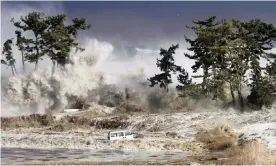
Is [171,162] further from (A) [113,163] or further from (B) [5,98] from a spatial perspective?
(B) [5,98]

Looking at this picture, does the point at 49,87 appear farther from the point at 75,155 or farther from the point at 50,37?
the point at 75,155

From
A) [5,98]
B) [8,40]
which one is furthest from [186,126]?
[8,40]

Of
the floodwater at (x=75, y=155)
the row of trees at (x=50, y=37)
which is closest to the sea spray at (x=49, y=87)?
the row of trees at (x=50, y=37)

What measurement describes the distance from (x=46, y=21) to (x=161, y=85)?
17199mm

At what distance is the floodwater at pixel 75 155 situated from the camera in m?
33.0

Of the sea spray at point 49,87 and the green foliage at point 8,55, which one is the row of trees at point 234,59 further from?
the green foliage at point 8,55

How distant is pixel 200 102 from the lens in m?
63.3

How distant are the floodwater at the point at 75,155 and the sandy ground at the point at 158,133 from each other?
2.27m

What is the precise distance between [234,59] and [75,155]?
27808 millimetres

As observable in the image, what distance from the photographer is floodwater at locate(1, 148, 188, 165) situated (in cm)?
3303

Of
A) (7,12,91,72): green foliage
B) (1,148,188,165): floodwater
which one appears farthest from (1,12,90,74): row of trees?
(1,148,188,165): floodwater

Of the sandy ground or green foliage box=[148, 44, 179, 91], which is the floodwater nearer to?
the sandy ground

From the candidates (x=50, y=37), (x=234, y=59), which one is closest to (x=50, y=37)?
(x=50, y=37)

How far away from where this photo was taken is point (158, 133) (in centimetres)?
4844
